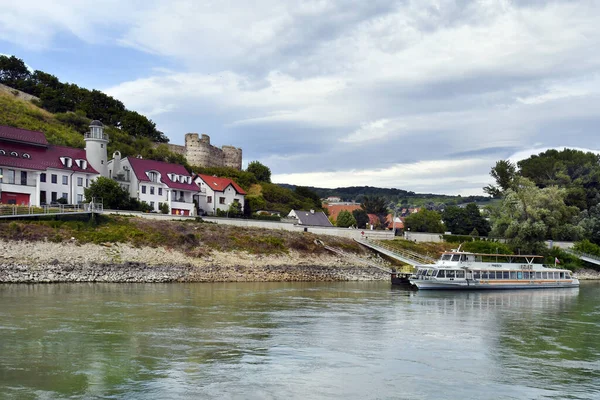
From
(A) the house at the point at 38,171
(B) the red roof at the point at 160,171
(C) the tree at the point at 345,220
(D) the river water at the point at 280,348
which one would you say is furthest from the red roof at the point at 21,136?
(C) the tree at the point at 345,220

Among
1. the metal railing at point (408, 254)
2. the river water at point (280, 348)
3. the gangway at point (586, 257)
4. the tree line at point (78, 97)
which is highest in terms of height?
the tree line at point (78, 97)

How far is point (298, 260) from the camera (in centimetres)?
5869

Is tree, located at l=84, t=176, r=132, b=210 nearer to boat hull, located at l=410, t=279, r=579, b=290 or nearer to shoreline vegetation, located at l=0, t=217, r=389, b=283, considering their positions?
shoreline vegetation, located at l=0, t=217, r=389, b=283

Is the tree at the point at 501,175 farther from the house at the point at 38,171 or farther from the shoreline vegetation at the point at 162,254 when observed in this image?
the house at the point at 38,171

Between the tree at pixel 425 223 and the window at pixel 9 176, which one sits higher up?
the window at pixel 9 176

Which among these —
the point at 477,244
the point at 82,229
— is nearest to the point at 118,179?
the point at 82,229

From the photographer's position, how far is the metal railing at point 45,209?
50438 mm

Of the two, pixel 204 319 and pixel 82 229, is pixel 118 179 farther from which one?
pixel 204 319

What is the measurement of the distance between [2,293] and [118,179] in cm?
3346

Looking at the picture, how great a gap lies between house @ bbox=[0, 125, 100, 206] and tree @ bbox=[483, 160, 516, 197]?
67.3m

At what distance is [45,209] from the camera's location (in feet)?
172

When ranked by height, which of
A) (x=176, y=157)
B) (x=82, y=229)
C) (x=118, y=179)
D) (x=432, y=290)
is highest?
(x=176, y=157)

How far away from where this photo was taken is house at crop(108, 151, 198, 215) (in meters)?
69.8

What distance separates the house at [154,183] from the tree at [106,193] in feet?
25.8
